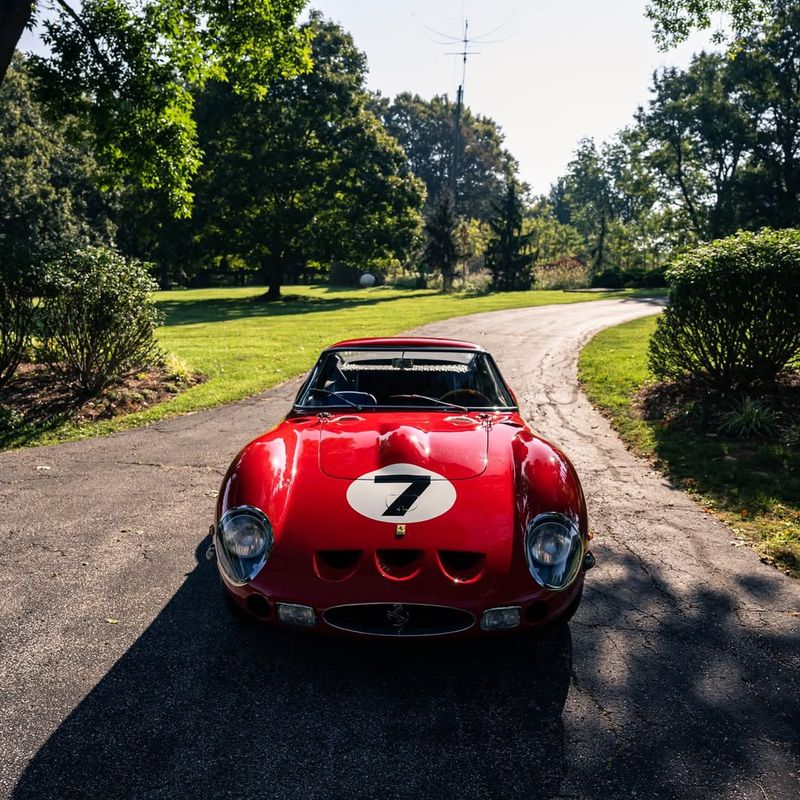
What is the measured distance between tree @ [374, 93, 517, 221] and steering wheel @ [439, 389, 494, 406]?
87609mm

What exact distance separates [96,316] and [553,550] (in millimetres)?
7533

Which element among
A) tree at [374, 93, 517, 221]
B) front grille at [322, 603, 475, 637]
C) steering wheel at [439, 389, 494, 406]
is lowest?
front grille at [322, 603, 475, 637]

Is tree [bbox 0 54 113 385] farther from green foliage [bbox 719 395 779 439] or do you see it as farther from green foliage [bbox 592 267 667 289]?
green foliage [bbox 592 267 667 289]

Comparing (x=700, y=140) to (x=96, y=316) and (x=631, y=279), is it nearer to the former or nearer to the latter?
(x=631, y=279)

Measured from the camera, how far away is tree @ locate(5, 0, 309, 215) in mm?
10461

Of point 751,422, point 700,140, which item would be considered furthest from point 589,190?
point 751,422

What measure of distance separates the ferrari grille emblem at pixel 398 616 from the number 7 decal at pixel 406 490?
1.52ft

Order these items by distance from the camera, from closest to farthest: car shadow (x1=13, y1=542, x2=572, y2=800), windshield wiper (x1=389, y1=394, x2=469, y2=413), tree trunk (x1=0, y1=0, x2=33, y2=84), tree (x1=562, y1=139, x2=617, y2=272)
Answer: car shadow (x1=13, y1=542, x2=572, y2=800)
windshield wiper (x1=389, y1=394, x2=469, y2=413)
tree trunk (x1=0, y1=0, x2=33, y2=84)
tree (x1=562, y1=139, x2=617, y2=272)

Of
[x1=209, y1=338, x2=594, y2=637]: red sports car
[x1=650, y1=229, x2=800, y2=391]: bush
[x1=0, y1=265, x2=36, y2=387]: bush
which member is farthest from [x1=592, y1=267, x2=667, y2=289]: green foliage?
[x1=209, y1=338, x2=594, y2=637]: red sports car

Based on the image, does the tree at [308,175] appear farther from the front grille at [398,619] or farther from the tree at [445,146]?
→ the tree at [445,146]

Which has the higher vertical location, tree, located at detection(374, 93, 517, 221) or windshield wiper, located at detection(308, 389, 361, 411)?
tree, located at detection(374, 93, 517, 221)

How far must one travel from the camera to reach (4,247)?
7457 millimetres

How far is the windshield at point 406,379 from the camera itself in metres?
4.40

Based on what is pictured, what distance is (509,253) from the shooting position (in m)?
38.8
